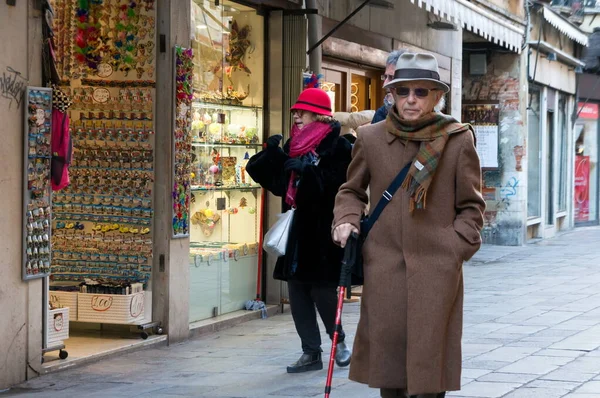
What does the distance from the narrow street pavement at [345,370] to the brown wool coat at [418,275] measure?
2.11 metres

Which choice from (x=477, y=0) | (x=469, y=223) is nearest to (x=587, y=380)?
(x=469, y=223)

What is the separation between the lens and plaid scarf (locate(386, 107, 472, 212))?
5.04m

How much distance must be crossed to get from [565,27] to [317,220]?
17094mm

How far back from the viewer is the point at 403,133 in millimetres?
5160

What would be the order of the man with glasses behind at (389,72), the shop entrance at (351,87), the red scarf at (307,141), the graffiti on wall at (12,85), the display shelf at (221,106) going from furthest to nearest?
the shop entrance at (351,87) < the display shelf at (221,106) < the red scarf at (307,141) < the graffiti on wall at (12,85) < the man with glasses behind at (389,72)

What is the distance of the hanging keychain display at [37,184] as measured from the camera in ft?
25.4

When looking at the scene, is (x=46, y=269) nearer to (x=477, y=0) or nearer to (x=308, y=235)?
(x=308, y=235)

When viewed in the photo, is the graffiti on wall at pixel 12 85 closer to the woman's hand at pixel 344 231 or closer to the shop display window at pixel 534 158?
the woman's hand at pixel 344 231

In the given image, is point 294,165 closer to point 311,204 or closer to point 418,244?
point 311,204

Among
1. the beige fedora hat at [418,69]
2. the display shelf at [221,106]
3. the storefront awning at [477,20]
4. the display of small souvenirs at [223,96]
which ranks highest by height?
the storefront awning at [477,20]

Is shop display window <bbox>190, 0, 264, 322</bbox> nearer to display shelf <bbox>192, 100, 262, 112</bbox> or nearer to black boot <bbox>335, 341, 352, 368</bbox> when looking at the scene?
display shelf <bbox>192, 100, 262, 112</bbox>

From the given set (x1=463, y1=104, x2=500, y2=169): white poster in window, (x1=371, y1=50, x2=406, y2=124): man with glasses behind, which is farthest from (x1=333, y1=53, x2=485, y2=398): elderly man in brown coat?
(x1=463, y1=104, x2=500, y2=169): white poster in window

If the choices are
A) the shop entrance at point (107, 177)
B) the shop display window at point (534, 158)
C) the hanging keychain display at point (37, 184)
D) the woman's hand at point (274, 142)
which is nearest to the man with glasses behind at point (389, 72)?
the woman's hand at point (274, 142)

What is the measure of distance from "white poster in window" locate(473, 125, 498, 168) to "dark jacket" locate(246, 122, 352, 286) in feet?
45.0
